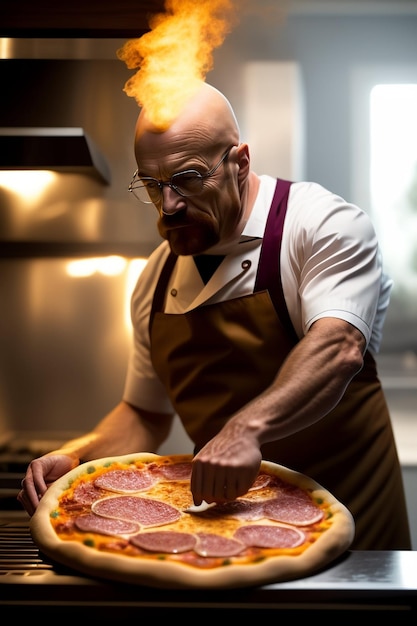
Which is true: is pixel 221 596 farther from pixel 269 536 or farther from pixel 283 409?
pixel 283 409

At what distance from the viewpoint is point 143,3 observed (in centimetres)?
154

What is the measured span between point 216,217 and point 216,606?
0.88 meters

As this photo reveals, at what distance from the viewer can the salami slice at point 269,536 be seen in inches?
45.2

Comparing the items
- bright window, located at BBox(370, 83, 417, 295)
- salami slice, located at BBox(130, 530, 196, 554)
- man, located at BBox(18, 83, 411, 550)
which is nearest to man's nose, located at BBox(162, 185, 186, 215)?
man, located at BBox(18, 83, 411, 550)

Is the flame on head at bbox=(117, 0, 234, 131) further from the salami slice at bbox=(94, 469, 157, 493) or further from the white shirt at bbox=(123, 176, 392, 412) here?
the salami slice at bbox=(94, 469, 157, 493)

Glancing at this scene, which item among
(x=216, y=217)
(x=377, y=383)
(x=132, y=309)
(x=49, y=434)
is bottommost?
(x=49, y=434)

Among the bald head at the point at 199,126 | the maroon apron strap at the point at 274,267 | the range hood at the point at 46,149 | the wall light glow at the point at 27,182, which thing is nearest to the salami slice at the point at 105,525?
the maroon apron strap at the point at 274,267

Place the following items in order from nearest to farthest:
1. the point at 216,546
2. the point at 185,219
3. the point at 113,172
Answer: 1. the point at 216,546
2. the point at 185,219
3. the point at 113,172

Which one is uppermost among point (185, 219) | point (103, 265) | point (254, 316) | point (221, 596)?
point (185, 219)

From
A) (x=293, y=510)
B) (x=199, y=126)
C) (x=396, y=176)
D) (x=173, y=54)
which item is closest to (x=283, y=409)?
(x=293, y=510)

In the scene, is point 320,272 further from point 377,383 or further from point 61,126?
point 61,126

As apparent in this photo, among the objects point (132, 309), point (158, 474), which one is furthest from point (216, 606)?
point (132, 309)

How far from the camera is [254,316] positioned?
1.64 m

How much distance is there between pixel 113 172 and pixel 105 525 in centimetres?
136
